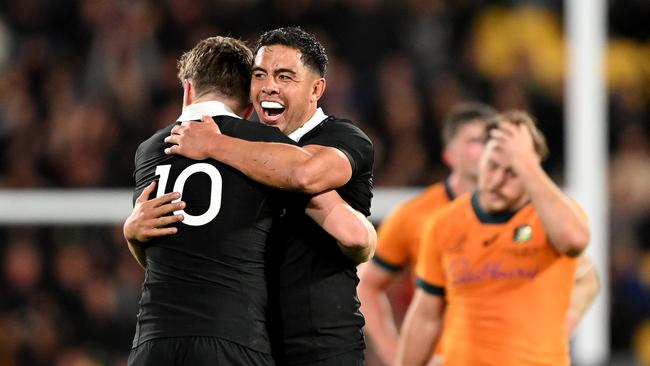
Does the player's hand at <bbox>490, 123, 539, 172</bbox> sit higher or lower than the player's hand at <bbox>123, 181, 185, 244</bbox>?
higher

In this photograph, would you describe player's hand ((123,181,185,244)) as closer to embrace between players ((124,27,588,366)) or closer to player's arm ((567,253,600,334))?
embrace between players ((124,27,588,366))

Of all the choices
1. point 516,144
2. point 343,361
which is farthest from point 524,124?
point 343,361

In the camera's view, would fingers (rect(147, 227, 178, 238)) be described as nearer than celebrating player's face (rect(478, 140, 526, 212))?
Yes

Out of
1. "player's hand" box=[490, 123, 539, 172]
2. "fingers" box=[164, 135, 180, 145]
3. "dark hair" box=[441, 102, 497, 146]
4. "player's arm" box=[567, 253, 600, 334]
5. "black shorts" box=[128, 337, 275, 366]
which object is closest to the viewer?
"black shorts" box=[128, 337, 275, 366]

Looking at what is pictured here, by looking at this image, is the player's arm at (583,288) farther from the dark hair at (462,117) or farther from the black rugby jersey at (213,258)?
the black rugby jersey at (213,258)

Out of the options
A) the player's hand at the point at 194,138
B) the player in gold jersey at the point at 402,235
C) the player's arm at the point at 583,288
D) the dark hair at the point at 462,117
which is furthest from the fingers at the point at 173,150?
the dark hair at the point at 462,117

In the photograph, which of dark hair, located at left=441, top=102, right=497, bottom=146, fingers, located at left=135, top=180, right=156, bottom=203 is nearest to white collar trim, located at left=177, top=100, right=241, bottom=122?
fingers, located at left=135, top=180, right=156, bottom=203

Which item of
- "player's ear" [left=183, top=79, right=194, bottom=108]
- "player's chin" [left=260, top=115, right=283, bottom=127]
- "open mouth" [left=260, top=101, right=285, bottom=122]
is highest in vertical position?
"player's ear" [left=183, top=79, right=194, bottom=108]

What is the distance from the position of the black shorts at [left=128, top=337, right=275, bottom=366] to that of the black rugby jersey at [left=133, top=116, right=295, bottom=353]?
0.02 m

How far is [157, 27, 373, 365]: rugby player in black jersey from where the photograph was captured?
3658 mm

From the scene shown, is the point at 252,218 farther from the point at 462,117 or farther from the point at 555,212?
the point at 462,117

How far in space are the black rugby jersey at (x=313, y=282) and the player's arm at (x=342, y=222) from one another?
0.23 feet

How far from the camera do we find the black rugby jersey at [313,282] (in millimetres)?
3695

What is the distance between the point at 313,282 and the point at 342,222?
9.5 inches
